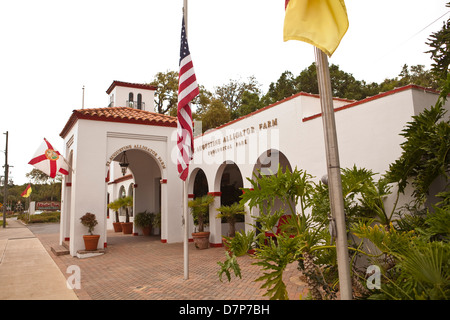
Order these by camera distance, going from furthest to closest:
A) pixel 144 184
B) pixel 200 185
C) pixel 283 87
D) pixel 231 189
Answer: pixel 283 87 < pixel 144 184 < pixel 200 185 < pixel 231 189

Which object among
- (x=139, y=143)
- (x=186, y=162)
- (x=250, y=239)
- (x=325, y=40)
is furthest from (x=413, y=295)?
(x=139, y=143)

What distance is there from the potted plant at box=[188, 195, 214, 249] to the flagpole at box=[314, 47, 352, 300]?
919 centimetres

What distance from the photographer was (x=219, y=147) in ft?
39.4

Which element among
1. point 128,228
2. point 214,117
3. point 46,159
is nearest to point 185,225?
point 46,159

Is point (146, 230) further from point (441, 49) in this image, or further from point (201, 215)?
point (441, 49)

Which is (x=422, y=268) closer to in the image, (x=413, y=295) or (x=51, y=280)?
(x=413, y=295)

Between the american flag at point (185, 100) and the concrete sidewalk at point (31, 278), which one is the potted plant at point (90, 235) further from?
the american flag at point (185, 100)

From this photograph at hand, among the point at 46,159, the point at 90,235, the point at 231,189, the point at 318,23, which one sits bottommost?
the point at 90,235

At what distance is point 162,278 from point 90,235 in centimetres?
532

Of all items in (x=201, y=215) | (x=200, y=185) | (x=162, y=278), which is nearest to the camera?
(x=162, y=278)

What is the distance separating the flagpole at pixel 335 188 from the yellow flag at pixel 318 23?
258mm

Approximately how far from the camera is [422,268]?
3107 millimetres

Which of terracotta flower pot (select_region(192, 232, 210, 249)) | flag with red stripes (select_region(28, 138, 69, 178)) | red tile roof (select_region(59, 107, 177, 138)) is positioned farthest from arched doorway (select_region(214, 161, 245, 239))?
flag with red stripes (select_region(28, 138, 69, 178))
